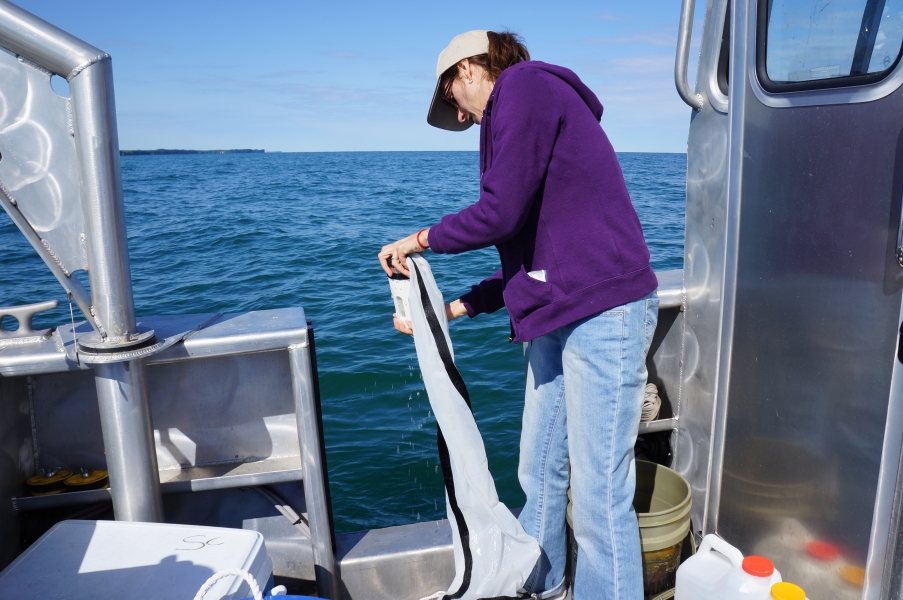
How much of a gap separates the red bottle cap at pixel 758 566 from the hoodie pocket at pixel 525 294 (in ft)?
3.24

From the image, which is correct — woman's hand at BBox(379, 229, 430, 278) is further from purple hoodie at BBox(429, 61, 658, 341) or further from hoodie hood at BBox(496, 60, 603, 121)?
hoodie hood at BBox(496, 60, 603, 121)

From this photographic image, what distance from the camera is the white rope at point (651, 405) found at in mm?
2861

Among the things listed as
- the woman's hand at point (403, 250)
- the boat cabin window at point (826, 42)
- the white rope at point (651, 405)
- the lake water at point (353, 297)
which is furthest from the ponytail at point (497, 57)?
the lake water at point (353, 297)

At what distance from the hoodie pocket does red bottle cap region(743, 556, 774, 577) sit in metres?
0.99

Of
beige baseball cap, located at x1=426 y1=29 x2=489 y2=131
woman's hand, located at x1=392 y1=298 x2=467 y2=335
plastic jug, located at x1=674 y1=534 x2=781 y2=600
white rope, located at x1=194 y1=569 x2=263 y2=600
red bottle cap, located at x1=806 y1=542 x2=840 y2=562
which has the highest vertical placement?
beige baseball cap, located at x1=426 y1=29 x2=489 y2=131

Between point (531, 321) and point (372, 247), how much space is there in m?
12.0

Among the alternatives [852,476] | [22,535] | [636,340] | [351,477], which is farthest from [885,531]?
[351,477]

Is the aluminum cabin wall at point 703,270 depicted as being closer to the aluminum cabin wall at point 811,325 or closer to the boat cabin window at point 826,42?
the aluminum cabin wall at point 811,325

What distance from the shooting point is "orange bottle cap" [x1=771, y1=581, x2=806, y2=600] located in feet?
6.46

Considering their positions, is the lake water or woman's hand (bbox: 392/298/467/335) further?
the lake water

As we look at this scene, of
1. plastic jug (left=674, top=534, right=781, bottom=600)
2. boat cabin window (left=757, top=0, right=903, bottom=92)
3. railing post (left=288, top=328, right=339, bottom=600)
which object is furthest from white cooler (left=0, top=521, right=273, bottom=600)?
boat cabin window (left=757, top=0, right=903, bottom=92)

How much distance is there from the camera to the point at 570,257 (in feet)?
6.58

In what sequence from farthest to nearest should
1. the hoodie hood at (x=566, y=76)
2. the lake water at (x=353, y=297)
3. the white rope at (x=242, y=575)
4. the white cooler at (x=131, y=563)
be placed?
the lake water at (x=353, y=297), the hoodie hood at (x=566, y=76), the white cooler at (x=131, y=563), the white rope at (x=242, y=575)

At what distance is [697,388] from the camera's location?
8.76 feet
